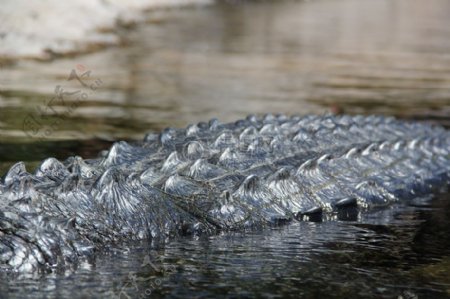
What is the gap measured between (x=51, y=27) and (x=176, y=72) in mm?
3540

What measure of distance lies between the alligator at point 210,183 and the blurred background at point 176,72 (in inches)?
101

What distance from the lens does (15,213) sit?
211 inches

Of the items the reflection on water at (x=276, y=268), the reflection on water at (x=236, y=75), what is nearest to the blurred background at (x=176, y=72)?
the reflection on water at (x=236, y=75)

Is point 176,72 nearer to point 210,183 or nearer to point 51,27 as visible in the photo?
point 51,27

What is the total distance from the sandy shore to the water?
0.53 metres

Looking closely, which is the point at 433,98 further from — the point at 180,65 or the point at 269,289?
the point at 269,289

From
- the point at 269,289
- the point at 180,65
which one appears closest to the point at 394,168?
the point at 269,289

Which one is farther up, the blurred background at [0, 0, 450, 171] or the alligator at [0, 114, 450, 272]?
the blurred background at [0, 0, 450, 171]

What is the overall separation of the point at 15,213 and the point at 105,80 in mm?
11034

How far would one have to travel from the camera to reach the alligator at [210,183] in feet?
18.0

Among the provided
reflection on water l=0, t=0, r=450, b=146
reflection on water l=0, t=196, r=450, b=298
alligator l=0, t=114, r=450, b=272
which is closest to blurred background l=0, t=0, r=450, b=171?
reflection on water l=0, t=0, r=450, b=146

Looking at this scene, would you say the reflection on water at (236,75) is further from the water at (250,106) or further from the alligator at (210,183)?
the alligator at (210,183)

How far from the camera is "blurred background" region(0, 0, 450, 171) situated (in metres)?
12.3

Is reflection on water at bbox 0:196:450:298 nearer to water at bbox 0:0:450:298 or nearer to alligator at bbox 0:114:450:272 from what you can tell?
water at bbox 0:0:450:298
